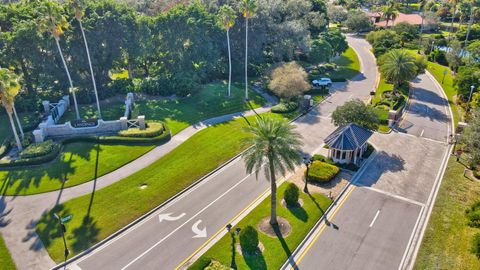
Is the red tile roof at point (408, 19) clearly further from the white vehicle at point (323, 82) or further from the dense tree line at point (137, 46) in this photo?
the white vehicle at point (323, 82)

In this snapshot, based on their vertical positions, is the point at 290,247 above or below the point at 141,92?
below

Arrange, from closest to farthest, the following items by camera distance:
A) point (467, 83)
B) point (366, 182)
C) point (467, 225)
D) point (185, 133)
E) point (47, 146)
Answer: point (467, 225)
point (366, 182)
point (47, 146)
point (185, 133)
point (467, 83)

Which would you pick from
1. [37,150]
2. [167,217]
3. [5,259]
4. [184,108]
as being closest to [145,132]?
[184,108]

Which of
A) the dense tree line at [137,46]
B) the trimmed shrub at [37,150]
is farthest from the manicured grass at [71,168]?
the dense tree line at [137,46]

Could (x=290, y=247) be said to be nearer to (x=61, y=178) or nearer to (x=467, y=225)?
(x=467, y=225)

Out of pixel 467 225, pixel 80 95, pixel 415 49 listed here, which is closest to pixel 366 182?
pixel 467 225

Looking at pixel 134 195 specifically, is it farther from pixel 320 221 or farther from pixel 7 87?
pixel 320 221
